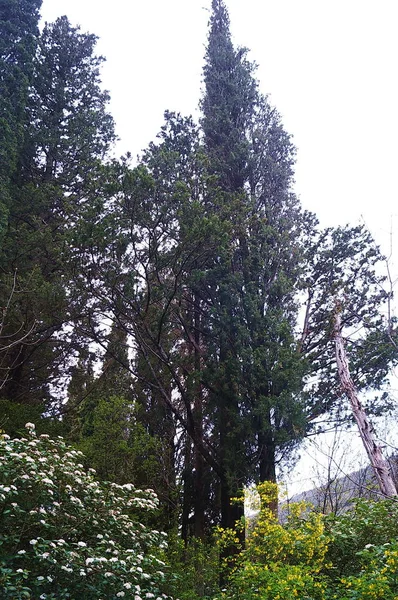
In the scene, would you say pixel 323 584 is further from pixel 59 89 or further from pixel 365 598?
pixel 59 89

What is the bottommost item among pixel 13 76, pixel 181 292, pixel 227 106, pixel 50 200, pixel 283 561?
pixel 283 561

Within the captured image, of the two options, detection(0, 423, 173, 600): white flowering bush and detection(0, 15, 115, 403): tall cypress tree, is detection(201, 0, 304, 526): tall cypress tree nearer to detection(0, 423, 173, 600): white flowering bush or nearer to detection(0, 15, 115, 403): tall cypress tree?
detection(0, 15, 115, 403): tall cypress tree

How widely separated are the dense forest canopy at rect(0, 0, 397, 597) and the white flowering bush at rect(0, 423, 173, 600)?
2106 mm

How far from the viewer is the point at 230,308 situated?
27.9 feet

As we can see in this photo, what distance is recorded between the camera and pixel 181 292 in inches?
342

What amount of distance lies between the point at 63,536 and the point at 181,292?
5192 mm

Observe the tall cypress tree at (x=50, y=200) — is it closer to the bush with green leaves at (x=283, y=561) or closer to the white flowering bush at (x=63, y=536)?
the white flowering bush at (x=63, y=536)

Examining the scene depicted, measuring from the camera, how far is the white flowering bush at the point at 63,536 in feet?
10.9

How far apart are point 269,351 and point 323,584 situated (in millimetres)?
4552

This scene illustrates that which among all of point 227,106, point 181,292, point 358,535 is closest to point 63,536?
point 358,535

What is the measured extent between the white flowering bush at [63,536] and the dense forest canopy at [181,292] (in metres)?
2.11

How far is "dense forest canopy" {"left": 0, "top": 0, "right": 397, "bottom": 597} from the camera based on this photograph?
25.0 feet

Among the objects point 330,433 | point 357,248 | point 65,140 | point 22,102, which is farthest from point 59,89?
point 330,433

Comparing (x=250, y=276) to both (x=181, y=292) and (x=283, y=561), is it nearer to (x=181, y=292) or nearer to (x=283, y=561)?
(x=181, y=292)
